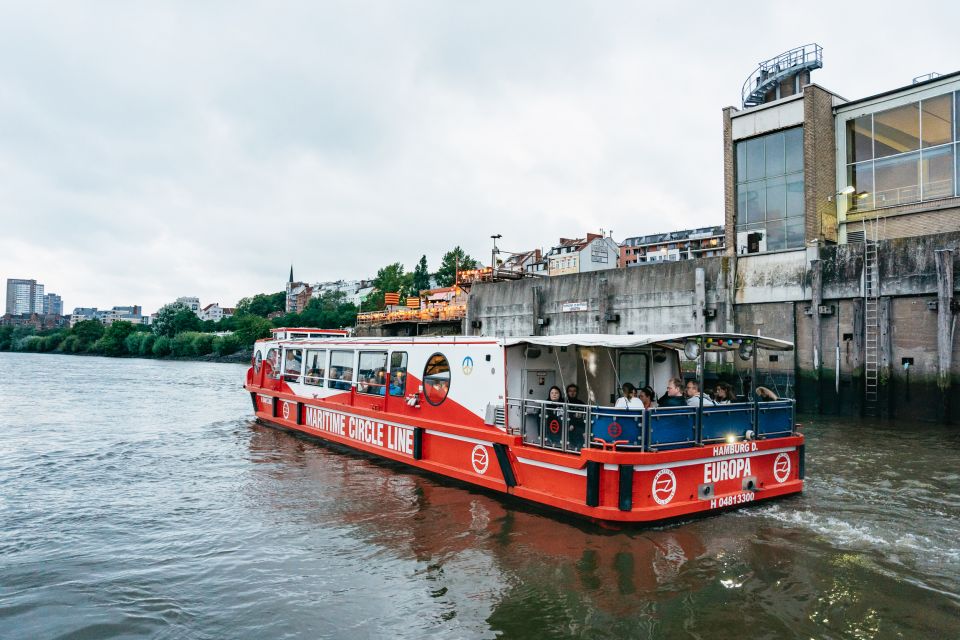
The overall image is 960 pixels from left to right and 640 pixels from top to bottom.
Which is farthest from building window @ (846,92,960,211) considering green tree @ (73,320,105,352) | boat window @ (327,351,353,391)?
green tree @ (73,320,105,352)

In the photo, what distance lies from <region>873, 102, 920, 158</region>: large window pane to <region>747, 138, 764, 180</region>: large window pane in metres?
4.20

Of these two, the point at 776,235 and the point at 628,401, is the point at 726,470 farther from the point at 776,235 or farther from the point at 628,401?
the point at 776,235

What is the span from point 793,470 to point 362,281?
155 meters

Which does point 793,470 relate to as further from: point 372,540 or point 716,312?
point 716,312

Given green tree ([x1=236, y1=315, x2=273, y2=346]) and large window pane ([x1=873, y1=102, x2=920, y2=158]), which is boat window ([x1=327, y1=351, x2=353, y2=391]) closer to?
large window pane ([x1=873, y1=102, x2=920, y2=158])

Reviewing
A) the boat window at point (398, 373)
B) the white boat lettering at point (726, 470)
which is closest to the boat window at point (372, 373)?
the boat window at point (398, 373)

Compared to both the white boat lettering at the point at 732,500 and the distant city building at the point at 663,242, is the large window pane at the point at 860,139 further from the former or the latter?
the distant city building at the point at 663,242

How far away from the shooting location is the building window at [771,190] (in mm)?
24891

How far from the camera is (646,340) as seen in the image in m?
9.11

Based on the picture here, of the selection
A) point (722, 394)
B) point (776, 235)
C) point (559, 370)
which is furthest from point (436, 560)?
point (776, 235)

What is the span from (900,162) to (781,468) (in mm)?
19905

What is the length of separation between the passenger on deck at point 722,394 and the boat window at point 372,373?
7029mm

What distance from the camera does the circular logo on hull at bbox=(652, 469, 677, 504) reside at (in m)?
8.80

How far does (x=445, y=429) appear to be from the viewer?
11.7 m
